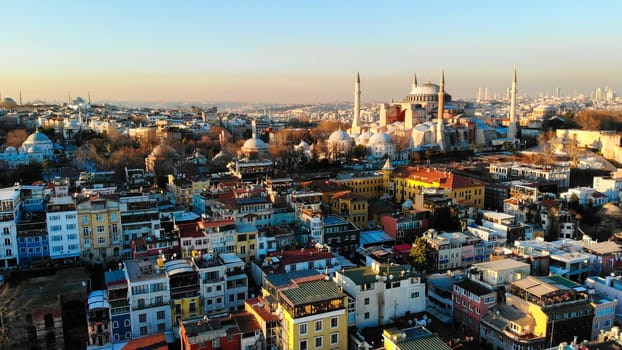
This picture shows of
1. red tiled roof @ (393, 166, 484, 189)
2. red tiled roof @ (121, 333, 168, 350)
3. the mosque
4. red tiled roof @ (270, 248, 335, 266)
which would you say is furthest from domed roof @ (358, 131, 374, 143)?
red tiled roof @ (121, 333, 168, 350)

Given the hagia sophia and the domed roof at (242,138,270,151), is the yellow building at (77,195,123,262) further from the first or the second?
the hagia sophia

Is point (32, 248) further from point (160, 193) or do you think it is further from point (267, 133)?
point (267, 133)

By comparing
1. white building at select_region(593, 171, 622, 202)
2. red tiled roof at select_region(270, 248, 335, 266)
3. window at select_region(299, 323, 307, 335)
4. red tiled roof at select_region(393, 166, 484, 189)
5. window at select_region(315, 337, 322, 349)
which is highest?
red tiled roof at select_region(393, 166, 484, 189)

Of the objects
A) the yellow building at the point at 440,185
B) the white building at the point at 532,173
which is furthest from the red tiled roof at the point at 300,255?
the white building at the point at 532,173

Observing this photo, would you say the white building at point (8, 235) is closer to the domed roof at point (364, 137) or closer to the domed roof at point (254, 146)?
the domed roof at point (254, 146)

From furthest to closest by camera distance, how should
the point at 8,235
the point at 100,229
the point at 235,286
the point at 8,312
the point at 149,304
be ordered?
the point at 100,229, the point at 8,235, the point at 235,286, the point at 8,312, the point at 149,304

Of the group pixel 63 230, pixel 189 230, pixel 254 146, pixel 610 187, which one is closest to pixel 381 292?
pixel 189 230

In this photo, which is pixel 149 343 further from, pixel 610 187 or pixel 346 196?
pixel 610 187
